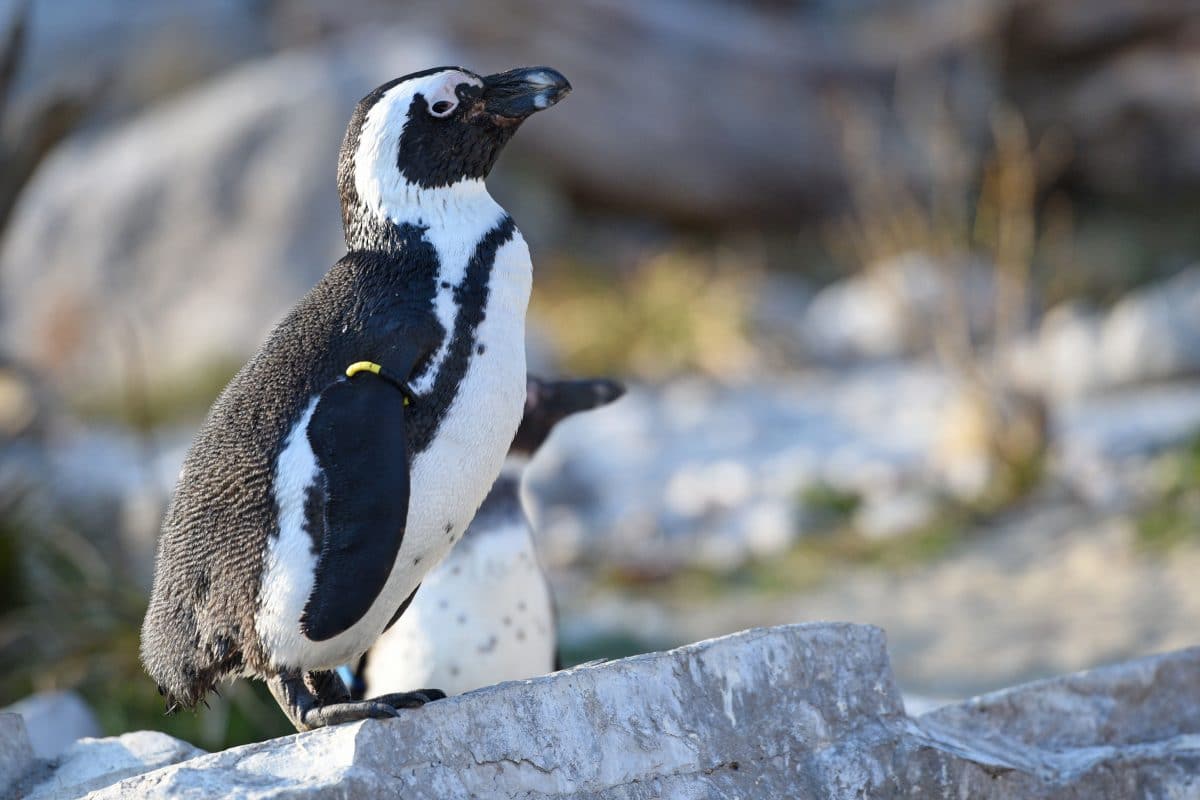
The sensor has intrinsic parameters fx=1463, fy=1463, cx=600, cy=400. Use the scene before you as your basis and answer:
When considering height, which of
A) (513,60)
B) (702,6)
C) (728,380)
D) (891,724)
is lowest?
(891,724)

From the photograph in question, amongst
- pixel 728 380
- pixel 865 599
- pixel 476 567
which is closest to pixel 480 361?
pixel 476 567

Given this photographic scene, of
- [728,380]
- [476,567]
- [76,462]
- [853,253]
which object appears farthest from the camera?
[853,253]

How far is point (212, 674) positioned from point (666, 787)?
63 centimetres

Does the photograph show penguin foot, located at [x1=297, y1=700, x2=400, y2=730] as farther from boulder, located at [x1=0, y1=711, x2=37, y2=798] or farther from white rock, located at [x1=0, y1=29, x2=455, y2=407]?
white rock, located at [x1=0, y1=29, x2=455, y2=407]

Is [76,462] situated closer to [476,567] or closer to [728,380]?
[728,380]

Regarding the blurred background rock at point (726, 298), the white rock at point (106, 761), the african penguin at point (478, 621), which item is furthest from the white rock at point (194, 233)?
the white rock at point (106, 761)

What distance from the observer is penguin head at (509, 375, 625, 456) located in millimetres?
2867

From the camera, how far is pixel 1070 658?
437cm

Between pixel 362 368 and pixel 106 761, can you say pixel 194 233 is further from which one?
pixel 362 368

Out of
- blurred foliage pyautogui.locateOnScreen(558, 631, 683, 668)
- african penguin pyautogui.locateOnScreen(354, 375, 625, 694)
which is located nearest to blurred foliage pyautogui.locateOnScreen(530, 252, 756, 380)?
blurred foliage pyautogui.locateOnScreen(558, 631, 683, 668)

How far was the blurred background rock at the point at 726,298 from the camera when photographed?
4949mm

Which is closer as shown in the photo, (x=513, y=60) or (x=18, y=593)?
(x=18, y=593)

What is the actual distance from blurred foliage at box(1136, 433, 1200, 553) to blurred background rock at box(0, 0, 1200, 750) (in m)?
0.01

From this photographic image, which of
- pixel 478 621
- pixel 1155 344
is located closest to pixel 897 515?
pixel 1155 344
